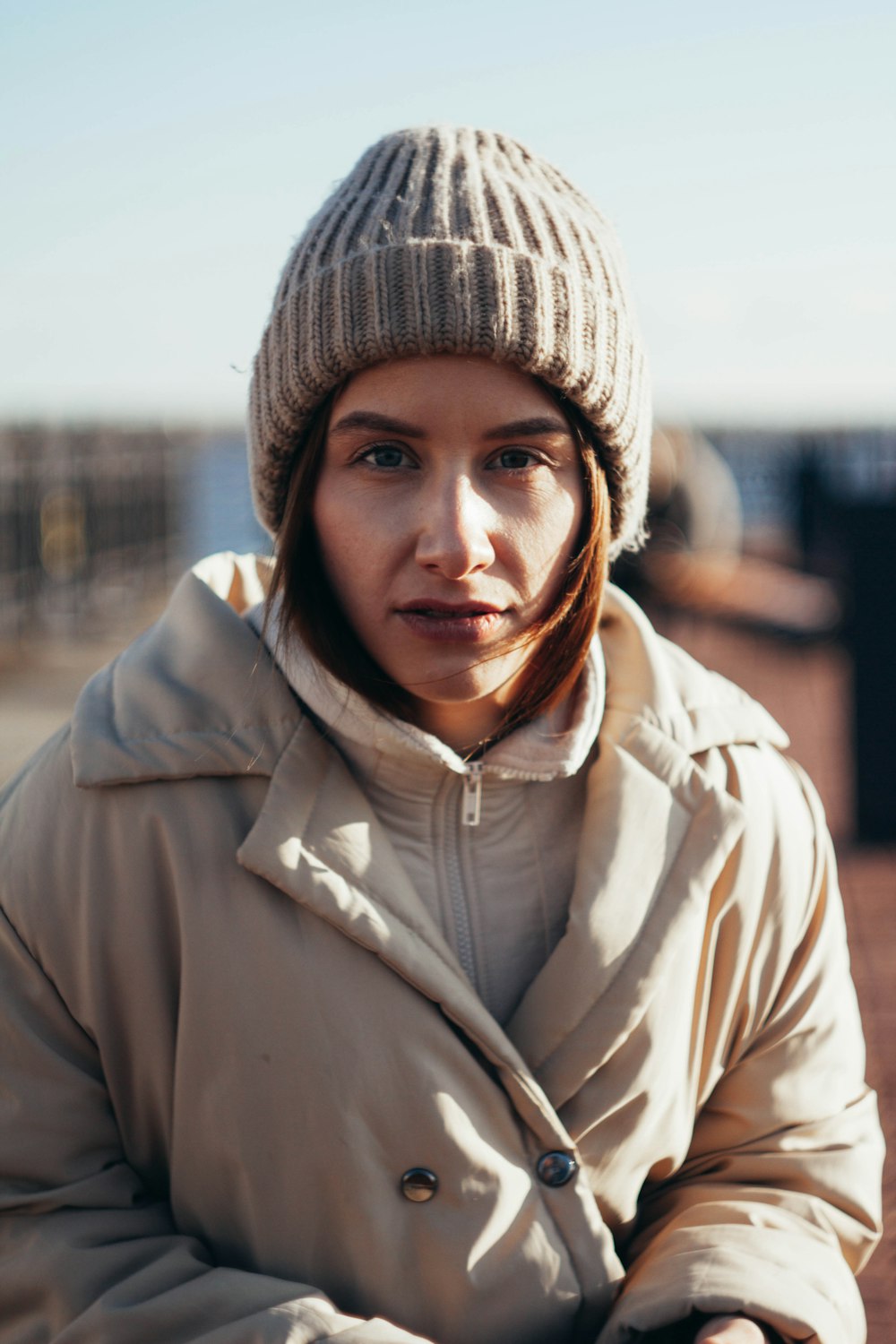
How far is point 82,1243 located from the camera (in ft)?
5.66

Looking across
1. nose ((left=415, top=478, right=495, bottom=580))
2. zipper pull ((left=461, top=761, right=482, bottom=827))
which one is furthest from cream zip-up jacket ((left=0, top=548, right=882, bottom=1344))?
nose ((left=415, top=478, right=495, bottom=580))

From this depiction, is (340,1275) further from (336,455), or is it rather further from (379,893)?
(336,455)

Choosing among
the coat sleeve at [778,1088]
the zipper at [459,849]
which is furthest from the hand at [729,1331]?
the zipper at [459,849]

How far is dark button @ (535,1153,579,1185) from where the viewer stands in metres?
1.85

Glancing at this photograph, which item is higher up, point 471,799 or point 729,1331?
point 471,799

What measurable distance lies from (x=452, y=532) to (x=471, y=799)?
0.40 meters

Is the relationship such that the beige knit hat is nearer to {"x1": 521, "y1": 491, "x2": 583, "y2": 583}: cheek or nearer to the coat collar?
{"x1": 521, "y1": 491, "x2": 583, "y2": 583}: cheek

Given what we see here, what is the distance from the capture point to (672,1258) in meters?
1.89

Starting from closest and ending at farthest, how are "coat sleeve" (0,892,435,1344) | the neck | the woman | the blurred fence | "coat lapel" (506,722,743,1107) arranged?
"coat sleeve" (0,892,435,1344), the woman, "coat lapel" (506,722,743,1107), the neck, the blurred fence

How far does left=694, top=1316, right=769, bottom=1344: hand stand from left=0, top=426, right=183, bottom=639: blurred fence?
10106 mm

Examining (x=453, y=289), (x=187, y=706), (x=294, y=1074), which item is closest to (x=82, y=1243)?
(x=294, y=1074)

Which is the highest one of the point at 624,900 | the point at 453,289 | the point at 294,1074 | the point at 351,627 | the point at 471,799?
the point at 453,289

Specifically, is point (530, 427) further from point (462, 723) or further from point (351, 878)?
point (351, 878)

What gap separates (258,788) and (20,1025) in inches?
16.6
